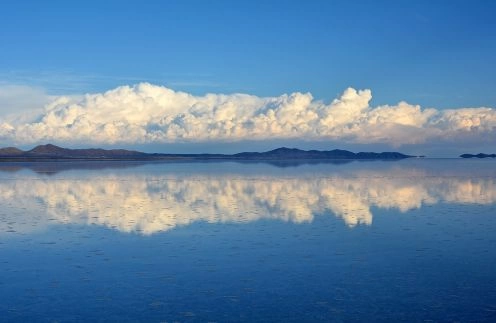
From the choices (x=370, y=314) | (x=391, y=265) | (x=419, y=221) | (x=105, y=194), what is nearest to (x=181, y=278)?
(x=370, y=314)

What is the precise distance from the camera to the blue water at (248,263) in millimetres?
10281

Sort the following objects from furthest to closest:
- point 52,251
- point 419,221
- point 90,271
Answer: point 419,221, point 52,251, point 90,271

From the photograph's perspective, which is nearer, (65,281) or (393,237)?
(65,281)

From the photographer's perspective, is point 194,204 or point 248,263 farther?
point 194,204

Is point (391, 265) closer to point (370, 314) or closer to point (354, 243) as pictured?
point (354, 243)

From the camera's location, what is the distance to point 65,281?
12.3 meters

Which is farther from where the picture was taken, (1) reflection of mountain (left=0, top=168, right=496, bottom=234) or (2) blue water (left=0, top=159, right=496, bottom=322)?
(1) reflection of mountain (left=0, top=168, right=496, bottom=234)

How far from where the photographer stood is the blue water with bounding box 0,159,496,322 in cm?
1028

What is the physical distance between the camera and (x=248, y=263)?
45.9 ft

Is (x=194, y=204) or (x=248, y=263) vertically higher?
(x=194, y=204)

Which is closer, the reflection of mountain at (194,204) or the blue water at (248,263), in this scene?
the blue water at (248,263)

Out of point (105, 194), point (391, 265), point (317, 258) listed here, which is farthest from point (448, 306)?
point (105, 194)

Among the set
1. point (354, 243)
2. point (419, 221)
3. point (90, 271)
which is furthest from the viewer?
point (419, 221)

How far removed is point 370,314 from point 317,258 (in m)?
4.61
